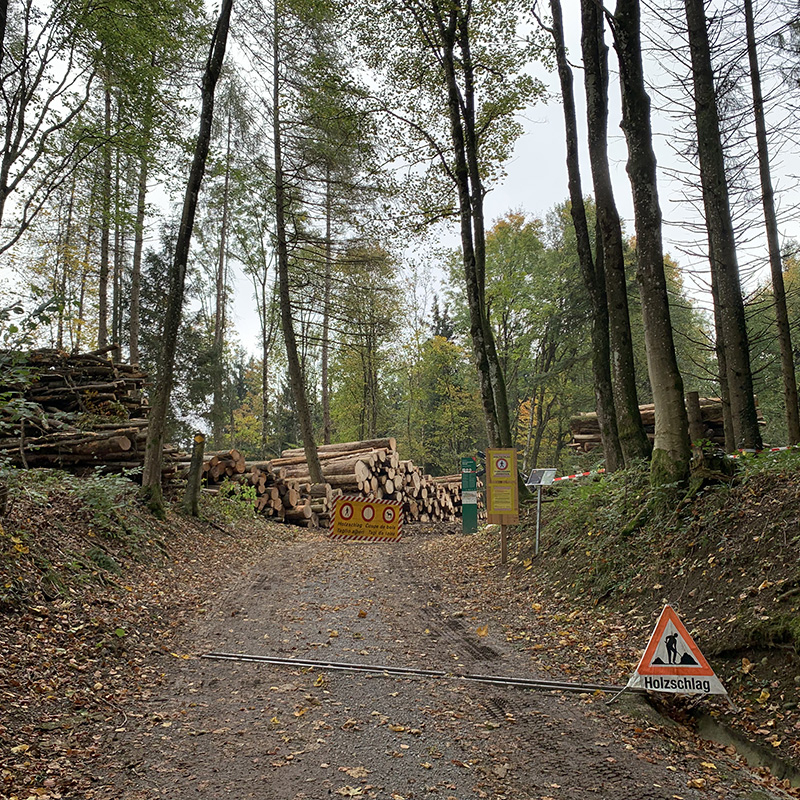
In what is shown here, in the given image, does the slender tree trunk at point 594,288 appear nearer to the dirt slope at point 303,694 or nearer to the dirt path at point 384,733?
the dirt slope at point 303,694

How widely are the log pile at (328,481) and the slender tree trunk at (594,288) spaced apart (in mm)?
9372

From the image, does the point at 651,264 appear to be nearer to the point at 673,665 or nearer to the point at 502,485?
the point at 502,485

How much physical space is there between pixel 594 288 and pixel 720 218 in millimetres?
2523

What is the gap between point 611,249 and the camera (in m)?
9.21

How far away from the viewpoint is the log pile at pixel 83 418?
1115 centimetres

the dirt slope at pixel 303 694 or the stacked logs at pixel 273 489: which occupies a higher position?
the stacked logs at pixel 273 489

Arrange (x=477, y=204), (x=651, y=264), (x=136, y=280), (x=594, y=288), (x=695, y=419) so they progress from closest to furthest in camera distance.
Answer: (x=651, y=264) < (x=695, y=419) < (x=594, y=288) < (x=477, y=204) < (x=136, y=280)

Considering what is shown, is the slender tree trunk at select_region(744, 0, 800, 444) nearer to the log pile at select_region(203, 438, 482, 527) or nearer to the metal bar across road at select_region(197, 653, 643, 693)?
the metal bar across road at select_region(197, 653, 643, 693)

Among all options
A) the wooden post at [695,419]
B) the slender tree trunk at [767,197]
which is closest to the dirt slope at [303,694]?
the wooden post at [695,419]

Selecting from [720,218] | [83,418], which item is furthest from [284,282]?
[720,218]

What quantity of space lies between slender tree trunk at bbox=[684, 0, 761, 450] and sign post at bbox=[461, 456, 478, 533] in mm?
7288

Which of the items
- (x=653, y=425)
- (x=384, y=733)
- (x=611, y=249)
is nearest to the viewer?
(x=384, y=733)

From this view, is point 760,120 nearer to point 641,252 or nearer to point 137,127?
point 641,252

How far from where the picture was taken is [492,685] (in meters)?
4.78
